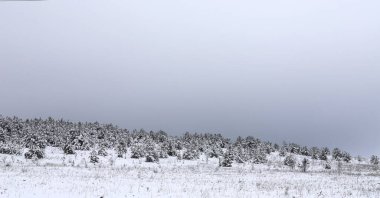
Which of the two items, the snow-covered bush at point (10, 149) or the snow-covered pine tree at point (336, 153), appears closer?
the snow-covered bush at point (10, 149)

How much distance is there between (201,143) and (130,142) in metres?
18.2

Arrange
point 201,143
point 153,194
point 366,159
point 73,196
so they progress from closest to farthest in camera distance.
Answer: point 73,196
point 153,194
point 201,143
point 366,159

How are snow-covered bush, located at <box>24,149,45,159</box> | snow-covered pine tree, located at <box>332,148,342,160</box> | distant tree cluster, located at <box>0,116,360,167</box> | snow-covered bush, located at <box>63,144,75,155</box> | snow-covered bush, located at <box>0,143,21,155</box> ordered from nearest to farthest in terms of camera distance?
1. snow-covered bush, located at <box>24,149,45,159</box>
2. snow-covered bush, located at <box>0,143,21,155</box>
3. distant tree cluster, located at <box>0,116,360,167</box>
4. snow-covered bush, located at <box>63,144,75,155</box>
5. snow-covered pine tree, located at <box>332,148,342,160</box>

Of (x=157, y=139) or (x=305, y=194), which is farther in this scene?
(x=157, y=139)

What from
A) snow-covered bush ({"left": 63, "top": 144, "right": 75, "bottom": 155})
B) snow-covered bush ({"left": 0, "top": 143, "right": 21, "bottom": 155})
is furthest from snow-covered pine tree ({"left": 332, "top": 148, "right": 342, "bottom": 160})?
snow-covered bush ({"left": 0, "top": 143, "right": 21, "bottom": 155})

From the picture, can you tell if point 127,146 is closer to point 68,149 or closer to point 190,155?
point 190,155

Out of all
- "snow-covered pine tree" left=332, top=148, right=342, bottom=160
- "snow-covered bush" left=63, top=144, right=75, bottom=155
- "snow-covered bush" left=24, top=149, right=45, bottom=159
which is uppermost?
"snow-covered pine tree" left=332, top=148, right=342, bottom=160

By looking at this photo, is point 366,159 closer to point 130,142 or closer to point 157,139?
point 157,139

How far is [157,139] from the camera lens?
111125mm

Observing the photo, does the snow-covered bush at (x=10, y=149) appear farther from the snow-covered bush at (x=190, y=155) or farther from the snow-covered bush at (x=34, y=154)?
the snow-covered bush at (x=190, y=155)

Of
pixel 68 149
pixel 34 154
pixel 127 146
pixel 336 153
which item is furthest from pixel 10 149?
pixel 336 153

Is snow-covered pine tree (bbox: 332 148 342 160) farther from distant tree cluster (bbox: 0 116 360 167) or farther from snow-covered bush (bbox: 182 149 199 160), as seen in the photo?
snow-covered bush (bbox: 182 149 199 160)

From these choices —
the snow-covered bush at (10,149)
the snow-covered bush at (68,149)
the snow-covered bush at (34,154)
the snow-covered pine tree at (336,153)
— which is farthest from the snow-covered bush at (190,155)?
the snow-covered pine tree at (336,153)

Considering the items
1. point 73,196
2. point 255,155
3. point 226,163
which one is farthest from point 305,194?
point 255,155
